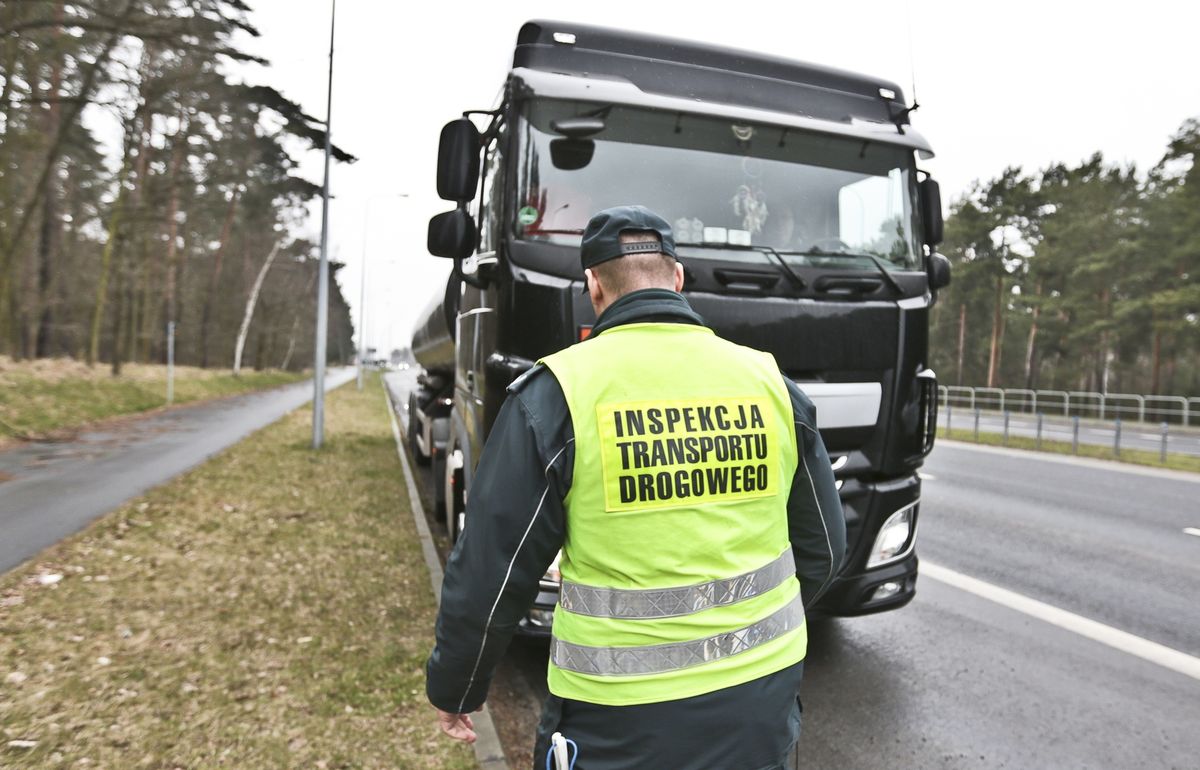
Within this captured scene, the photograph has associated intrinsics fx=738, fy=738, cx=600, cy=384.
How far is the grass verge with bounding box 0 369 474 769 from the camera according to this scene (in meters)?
3.07

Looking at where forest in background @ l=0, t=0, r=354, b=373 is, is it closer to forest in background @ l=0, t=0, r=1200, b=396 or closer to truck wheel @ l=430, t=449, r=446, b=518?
forest in background @ l=0, t=0, r=1200, b=396

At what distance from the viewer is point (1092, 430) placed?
22.1 m

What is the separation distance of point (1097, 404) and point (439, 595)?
2747 centimetres

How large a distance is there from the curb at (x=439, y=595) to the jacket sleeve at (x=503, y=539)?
0.17 meters

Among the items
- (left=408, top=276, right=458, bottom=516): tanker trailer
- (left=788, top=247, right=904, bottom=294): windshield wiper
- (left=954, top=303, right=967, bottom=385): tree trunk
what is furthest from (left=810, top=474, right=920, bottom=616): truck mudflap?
(left=954, top=303, right=967, bottom=385): tree trunk

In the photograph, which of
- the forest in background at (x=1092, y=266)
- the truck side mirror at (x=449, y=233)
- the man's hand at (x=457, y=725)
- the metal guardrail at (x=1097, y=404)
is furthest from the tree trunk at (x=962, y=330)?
the man's hand at (x=457, y=725)

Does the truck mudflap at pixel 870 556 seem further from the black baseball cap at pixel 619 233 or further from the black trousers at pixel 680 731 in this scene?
the black baseball cap at pixel 619 233

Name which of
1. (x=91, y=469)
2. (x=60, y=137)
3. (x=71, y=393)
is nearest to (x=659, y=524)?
(x=91, y=469)

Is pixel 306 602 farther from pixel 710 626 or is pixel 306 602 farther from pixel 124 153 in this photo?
pixel 124 153

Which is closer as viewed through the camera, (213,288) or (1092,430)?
(1092,430)

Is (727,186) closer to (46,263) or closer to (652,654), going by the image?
(652,654)

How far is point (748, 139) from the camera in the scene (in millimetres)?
3730

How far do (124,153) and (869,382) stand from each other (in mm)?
25141

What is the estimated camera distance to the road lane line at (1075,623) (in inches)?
165
